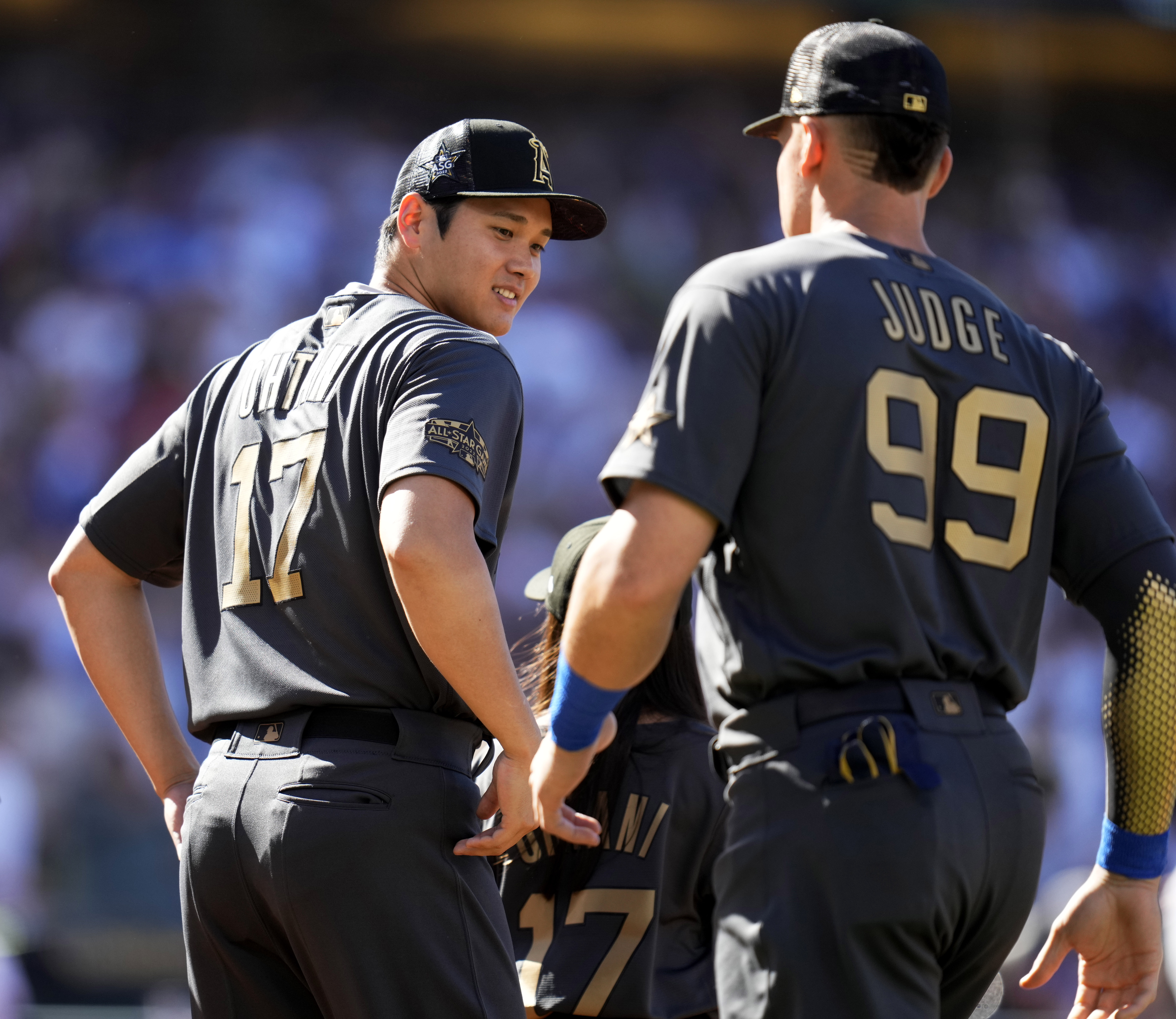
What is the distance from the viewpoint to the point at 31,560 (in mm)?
8359

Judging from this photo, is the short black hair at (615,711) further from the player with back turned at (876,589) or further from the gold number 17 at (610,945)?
the player with back turned at (876,589)

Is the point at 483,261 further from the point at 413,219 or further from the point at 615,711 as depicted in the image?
the point at 615,711

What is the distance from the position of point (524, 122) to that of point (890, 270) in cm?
957

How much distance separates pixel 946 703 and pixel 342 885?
102cm

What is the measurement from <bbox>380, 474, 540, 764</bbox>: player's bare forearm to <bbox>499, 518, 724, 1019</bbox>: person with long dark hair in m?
0.63

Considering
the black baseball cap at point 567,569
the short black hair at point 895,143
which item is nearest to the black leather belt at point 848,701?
the short black hair at point 895,143

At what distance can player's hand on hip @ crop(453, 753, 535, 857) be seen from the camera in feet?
7.55

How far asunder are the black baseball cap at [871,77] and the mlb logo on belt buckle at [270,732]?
1.34m

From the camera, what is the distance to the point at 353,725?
7.64 feet

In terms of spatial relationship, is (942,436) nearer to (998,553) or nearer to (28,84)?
(998,553)

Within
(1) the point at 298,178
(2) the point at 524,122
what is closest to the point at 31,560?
(1) the point at 298,178

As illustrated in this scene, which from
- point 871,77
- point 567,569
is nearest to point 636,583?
point 871,77

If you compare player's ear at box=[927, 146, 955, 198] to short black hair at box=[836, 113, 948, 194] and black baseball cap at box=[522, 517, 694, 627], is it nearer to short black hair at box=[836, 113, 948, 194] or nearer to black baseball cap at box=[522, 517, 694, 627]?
short black hair at box=[836, 113, 948, 194]

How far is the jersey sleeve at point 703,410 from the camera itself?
1.90 metres
